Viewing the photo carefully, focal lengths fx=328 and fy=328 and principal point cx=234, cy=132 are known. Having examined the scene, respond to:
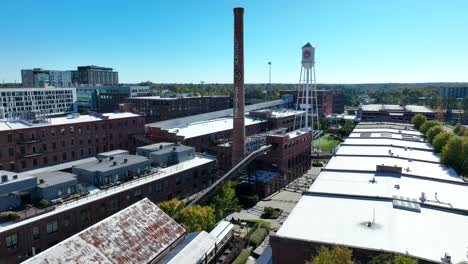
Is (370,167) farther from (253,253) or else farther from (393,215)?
(253,253)

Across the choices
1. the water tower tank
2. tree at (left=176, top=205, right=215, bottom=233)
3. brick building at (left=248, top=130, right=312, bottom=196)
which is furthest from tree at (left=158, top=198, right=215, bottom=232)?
the water tower tank

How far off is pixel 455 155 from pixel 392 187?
22947 millimetres

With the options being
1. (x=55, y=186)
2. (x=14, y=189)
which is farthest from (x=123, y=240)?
(x=14, y=189)

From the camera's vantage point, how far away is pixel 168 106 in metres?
111

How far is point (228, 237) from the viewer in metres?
38.9

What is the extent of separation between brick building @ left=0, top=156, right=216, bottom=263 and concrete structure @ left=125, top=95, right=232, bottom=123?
59.9 metres

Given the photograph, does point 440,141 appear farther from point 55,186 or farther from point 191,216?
point 55,186

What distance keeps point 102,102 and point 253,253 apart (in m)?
113

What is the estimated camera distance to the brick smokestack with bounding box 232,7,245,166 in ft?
195

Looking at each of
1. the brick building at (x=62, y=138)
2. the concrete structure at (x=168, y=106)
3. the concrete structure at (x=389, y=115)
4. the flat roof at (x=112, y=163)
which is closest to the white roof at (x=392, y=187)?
the flat roof at (x=112, y=163)

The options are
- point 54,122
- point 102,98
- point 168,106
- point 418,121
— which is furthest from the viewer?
point 102,98

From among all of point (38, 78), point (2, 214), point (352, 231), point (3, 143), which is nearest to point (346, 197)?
point (352, 231)

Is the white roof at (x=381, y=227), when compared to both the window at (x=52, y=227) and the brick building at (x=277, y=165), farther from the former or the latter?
the window at (x=52, y=227)

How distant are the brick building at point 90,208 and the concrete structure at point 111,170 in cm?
173
